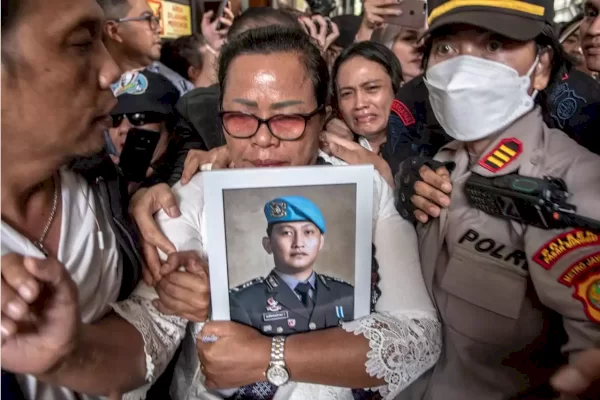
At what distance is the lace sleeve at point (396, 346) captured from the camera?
1.86 feet

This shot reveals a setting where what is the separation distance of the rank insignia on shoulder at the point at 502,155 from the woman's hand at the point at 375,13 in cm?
29

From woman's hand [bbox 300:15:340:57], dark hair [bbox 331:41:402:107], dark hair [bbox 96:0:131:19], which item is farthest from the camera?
woman's hand [bbox 300:15:340:57]

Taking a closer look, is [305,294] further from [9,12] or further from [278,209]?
[9,12]

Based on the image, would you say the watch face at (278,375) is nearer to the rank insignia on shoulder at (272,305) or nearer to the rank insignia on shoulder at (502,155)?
the rank insignia on shoulder at (272,305)

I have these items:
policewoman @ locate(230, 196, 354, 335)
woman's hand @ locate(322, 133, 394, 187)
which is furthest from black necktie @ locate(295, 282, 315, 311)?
woman's hand @ locate(322, 133, 394, 187)

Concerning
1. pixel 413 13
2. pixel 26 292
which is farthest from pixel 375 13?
pixel 26 292

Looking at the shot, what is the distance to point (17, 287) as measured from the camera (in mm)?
370

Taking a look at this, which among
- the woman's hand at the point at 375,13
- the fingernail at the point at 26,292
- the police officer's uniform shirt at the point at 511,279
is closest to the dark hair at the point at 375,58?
the woman's hand at the point at 375,13

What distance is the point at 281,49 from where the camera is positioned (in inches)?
24.3

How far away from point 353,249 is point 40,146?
1.09 feet

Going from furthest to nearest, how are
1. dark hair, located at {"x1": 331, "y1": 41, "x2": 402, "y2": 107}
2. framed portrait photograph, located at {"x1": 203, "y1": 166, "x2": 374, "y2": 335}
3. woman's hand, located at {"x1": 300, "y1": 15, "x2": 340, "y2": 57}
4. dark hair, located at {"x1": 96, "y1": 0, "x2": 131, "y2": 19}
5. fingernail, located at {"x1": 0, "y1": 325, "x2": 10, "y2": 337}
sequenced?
woman's hand, located at {"x1": 300, "y1": 15, "x2": 340, "y2": 57} → dark hair, located at {"x1": 331, "y1": 41, "x2": 402, "y2": 107} → dark hair, located at {"x1": 96, "y1": 0, "x2": 131, "y2": 19} → framed portrait photograph, located at {"x1": 203, "y1": 166, "x2": 374, "y2": 335} → fingernail, located at {"x1": 0, "y1": 325, "x2": 10, "y2": 337}

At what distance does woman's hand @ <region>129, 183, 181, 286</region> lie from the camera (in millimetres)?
580

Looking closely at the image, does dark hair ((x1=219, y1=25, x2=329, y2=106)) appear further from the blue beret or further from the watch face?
the watch face

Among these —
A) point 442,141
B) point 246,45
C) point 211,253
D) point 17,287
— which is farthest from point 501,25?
point 17,287
